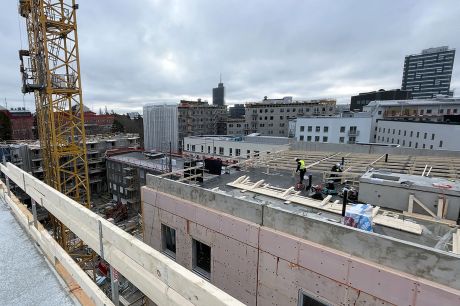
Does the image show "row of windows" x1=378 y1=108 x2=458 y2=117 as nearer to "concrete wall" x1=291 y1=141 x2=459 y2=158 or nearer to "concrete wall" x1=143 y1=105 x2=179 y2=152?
"concrete wall" x1=143 y1=105 x2=179 y2=152

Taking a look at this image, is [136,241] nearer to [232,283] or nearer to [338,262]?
[338,262]

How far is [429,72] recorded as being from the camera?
171875mm

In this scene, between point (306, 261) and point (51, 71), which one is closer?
point (306, 261)

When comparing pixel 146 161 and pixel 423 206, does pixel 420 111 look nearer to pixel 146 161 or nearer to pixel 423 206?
pixel 146 161

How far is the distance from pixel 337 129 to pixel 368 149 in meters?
38.1

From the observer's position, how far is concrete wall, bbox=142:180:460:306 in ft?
16.0

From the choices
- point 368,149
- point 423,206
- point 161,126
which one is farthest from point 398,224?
point 161,126

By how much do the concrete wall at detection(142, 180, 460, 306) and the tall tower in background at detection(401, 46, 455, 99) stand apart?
661 ft

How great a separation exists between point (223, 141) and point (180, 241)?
41271 millimetres

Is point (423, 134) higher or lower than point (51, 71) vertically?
lower

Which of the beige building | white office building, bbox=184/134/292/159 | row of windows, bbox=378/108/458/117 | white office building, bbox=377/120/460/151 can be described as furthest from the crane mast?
row of windows, bbox=378/108/458/117

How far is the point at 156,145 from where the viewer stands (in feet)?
235

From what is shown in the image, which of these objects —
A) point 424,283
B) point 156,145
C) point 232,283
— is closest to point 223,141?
point 156,145

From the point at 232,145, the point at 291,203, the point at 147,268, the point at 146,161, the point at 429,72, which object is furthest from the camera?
the point at 429,72
